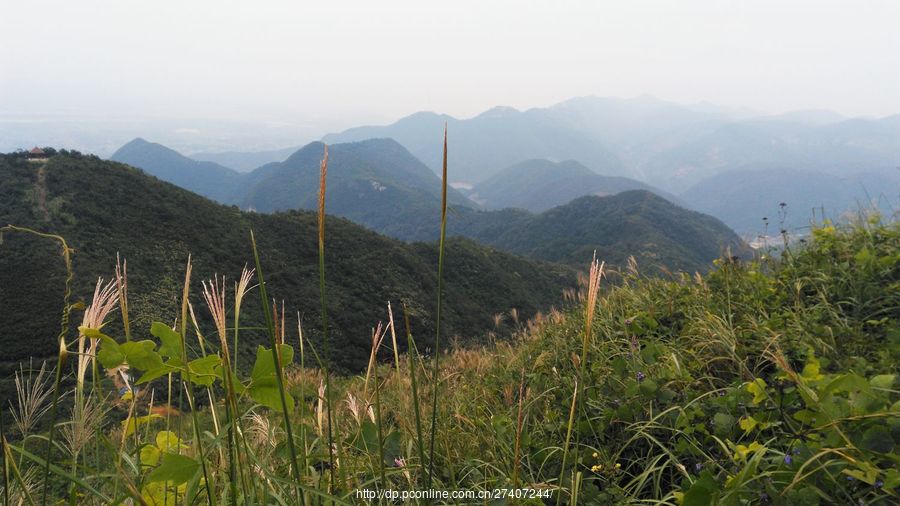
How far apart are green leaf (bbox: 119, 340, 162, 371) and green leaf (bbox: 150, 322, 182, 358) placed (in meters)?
0.02

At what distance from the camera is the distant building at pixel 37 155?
4706cm

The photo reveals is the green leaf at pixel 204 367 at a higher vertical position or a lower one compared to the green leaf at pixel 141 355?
lower

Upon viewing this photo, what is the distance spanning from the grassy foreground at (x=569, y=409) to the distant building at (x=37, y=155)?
6117 cm

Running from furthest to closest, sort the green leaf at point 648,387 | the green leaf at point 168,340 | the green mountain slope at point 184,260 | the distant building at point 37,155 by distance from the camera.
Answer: the distant building at point 37,155, the green mountain slope at point 184,260, the green leaf at point 648,387, the green leaf at point 168,340

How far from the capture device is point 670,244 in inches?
3585

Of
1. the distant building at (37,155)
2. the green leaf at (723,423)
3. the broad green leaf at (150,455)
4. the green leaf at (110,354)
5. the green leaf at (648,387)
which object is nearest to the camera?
the green leaf at (110,354)

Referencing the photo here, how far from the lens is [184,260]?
41.2 m

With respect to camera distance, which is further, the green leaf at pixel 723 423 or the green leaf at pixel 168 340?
the green leaf at pixel 723 423

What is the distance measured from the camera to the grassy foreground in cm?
116

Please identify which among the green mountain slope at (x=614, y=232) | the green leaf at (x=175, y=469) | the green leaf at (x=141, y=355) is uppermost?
the green leaf at (x=141, y=355)

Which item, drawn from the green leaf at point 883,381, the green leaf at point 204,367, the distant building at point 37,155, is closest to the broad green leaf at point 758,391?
the green leaf at point 883,381

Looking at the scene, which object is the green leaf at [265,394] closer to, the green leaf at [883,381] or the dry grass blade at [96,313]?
the dry grass blade at [96,313]

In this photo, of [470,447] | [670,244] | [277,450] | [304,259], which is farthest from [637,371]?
[670,244]

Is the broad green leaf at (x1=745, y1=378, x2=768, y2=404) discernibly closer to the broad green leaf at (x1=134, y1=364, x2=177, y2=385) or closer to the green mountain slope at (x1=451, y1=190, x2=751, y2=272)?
the broad green leaf at (x1=134, y1=364, x2=177, y2=385)
